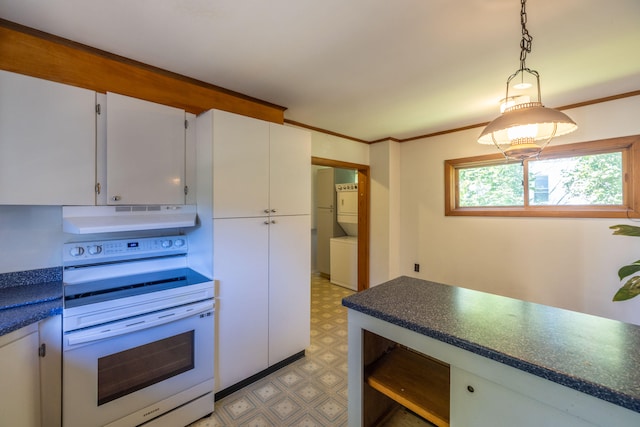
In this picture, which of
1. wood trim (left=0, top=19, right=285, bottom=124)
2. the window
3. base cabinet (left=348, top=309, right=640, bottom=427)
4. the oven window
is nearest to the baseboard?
the oven window

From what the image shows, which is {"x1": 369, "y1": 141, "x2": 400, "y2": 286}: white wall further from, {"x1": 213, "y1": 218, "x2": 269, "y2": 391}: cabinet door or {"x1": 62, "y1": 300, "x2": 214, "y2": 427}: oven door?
{"x1": 62, "y1": 300, "x2": 214, "y2": 427}: oven door

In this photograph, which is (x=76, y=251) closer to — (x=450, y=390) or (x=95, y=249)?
(x=95, y=249)

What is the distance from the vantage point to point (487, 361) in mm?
871

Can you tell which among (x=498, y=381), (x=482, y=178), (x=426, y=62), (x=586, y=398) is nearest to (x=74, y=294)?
(x=498, y=381)

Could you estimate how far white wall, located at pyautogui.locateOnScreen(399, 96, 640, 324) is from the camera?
7.86 feet

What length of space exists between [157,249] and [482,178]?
11.8 ft

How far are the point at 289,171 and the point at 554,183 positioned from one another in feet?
9.04

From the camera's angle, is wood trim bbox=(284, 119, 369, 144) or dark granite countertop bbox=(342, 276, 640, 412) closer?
dark granite countertop bbox=(342, 276, 640, 412)

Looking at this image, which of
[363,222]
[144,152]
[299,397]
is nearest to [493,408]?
[299,397]

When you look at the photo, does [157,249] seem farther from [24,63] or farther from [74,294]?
[24,63]

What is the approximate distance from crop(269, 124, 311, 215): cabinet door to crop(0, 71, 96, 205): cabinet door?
45.4 inches

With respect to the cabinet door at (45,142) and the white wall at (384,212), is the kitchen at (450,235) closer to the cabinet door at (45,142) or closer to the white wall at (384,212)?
the white wall at (384,212)

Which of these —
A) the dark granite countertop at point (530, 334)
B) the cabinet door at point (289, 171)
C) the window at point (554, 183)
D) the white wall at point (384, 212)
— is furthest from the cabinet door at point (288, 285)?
the window at point (554, 183)

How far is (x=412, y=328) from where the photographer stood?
→ 1032 mm
